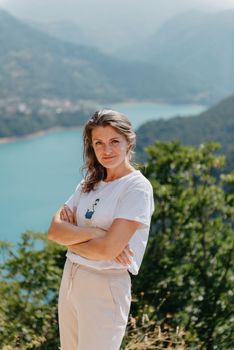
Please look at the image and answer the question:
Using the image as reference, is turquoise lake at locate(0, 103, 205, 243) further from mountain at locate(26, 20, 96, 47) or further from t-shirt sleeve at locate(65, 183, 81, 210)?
mountain at locate(26, 20, 96, 47)

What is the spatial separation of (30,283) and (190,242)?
861 millimetres

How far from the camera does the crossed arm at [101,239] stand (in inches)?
42.6

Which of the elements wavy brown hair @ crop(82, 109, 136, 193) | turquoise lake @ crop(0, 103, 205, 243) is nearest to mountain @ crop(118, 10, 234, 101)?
turquoise lake @ crop(0, 103, 205, 243)

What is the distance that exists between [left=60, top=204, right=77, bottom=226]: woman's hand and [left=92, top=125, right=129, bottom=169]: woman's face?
157 millimetres

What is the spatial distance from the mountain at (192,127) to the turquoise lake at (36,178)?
2.63 metres

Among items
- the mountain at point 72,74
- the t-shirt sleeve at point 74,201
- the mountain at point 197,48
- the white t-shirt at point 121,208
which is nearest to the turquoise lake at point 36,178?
the t-shirt sleeve at point 74,201

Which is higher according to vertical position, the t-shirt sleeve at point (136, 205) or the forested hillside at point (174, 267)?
the t-shirt sleeve at point (136, 205)

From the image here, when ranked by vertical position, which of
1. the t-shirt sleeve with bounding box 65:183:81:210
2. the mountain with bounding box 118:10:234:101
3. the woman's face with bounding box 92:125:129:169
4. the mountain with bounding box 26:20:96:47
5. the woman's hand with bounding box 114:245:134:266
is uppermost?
the mountain with bounding box 26:20:96:47

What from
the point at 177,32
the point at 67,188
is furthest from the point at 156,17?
the point at 67,188

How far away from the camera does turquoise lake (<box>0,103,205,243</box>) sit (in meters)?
28.7

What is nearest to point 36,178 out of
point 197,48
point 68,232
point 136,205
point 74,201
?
point 74,201

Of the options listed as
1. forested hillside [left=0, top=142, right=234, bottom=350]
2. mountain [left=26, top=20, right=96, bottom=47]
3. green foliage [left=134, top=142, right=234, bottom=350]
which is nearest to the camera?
forested hillside [left=0, top=142, right=234, bottom=350]

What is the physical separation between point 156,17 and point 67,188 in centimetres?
15331

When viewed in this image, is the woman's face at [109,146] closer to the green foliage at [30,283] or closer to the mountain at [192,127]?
the green foliage at [30,283]
